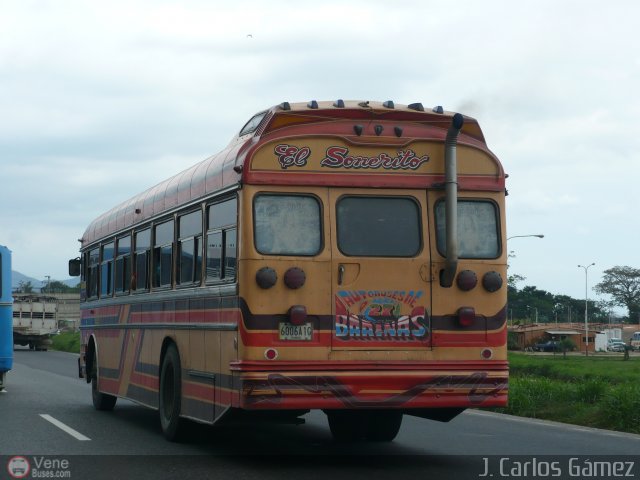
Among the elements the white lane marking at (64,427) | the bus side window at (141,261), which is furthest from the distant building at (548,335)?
the bus side window at (141,261)

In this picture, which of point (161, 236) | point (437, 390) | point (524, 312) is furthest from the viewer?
point (524, 312)

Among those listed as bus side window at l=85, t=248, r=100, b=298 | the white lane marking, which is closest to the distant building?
bus side window at l=85, t=248, r=100, b=298

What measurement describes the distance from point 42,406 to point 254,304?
9.16 metres

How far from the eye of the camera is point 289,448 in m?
13.0

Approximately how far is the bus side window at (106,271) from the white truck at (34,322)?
43.9m

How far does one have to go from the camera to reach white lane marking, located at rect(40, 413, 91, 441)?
1402cm

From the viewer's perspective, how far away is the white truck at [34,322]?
6119cm

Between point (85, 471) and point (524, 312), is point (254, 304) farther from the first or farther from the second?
point (524, 312)

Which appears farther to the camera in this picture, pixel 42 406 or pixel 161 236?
pixel 42 406

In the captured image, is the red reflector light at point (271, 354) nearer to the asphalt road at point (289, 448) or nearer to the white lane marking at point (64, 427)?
the asphalt road at point (289, 448)

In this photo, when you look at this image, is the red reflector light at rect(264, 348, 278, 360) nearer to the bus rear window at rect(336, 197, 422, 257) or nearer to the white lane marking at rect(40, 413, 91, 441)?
the bus rear window at rect(336, 197, 422, 257)

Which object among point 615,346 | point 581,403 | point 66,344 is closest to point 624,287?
point 615,346

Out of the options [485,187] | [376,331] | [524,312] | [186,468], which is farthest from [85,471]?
[524,312]

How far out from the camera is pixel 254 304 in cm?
1089
